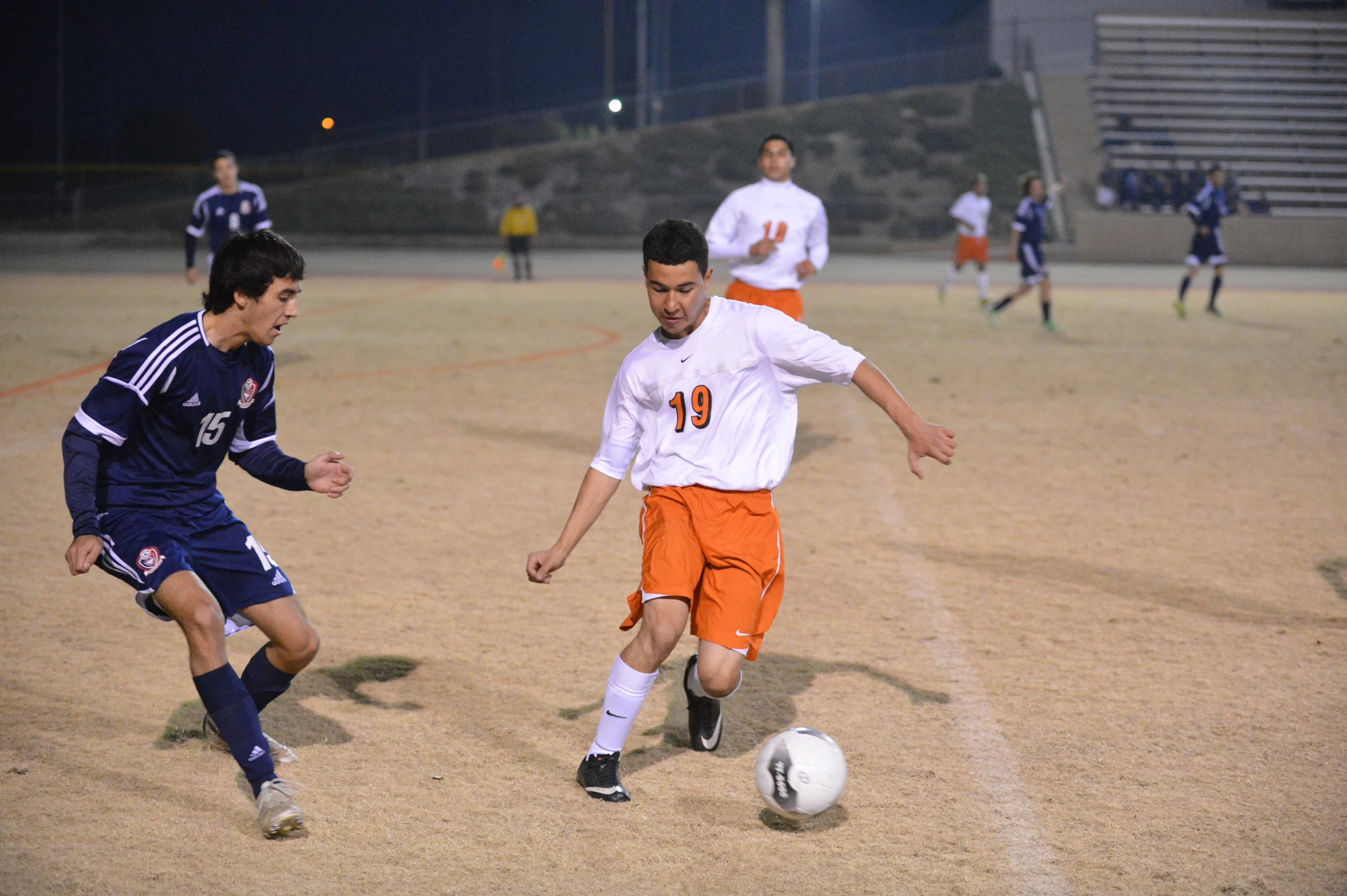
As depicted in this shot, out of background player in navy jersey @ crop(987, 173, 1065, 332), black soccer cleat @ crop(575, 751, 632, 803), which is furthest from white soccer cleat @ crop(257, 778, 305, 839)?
background player in navy jersey @ crop(987, 173, 1065, 332)

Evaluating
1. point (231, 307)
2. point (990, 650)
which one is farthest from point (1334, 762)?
point (231, 307)

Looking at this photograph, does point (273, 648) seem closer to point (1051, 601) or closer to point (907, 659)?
point (907, 659)

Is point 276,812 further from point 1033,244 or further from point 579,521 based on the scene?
point 1033,244

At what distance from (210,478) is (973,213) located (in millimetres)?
20183

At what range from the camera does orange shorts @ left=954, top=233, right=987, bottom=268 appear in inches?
892

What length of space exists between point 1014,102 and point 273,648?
43067 millimetres

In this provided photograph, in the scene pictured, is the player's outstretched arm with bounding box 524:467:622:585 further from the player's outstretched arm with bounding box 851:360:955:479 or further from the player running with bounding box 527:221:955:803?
the player's outstretched arm with bounding box 851:360:955:479

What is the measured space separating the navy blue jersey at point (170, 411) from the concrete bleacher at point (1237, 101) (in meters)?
35.7

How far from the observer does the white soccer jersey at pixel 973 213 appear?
22.7 metres

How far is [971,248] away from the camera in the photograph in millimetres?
22875

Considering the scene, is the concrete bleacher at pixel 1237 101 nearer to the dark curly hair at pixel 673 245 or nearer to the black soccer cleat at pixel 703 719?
the black soccer cleat at pixel 703 719

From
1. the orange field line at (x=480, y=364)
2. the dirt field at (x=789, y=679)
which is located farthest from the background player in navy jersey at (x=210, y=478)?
the orange field line at (x=480, y=364)

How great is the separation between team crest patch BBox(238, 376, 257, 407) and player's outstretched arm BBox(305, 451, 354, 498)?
0.88 ft

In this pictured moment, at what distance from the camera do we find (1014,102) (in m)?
43.4
